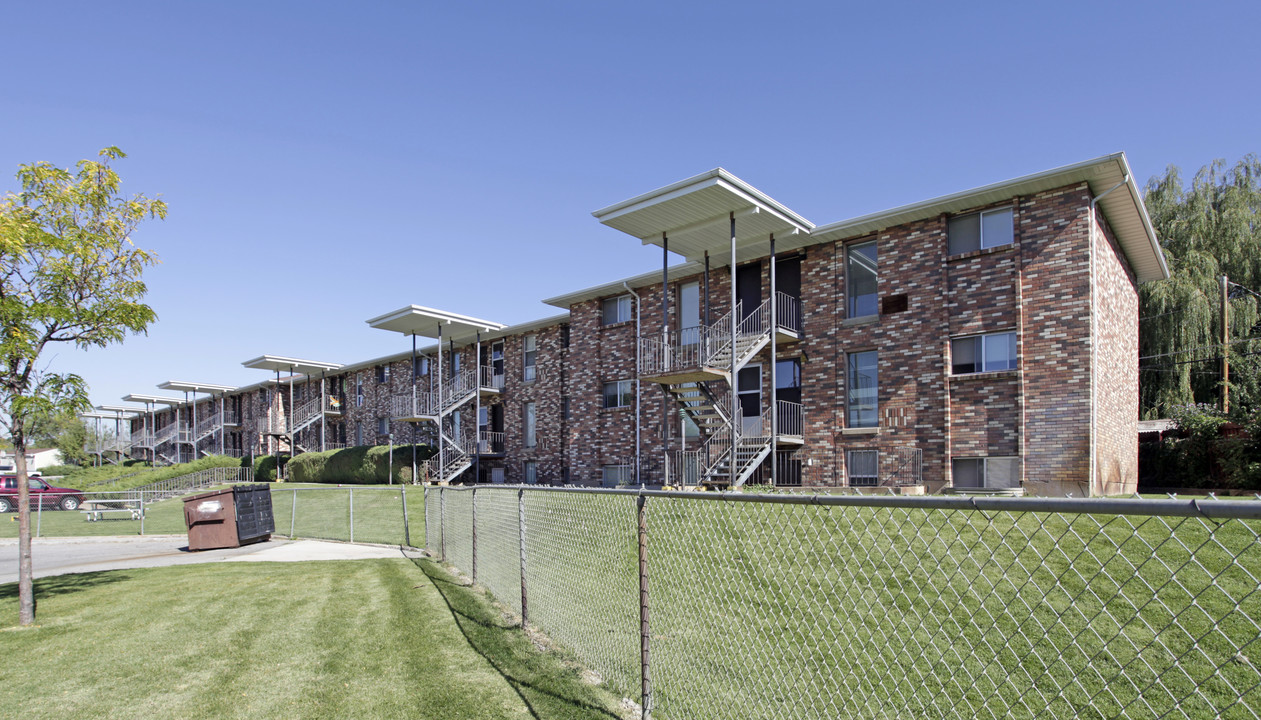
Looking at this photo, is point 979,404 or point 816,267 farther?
point 816,267

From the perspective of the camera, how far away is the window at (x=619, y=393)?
76.1 feet

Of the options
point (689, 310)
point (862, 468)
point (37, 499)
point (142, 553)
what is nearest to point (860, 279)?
point (862, 468)

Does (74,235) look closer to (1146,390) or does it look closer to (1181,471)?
(1181,471)

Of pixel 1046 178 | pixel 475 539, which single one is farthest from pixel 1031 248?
pixel 475 539

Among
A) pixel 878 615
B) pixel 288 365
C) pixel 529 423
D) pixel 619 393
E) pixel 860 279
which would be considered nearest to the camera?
Result: pixel 878 615

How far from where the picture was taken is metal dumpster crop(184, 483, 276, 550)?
14.7 meters

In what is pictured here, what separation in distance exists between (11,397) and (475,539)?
5015 millimetres

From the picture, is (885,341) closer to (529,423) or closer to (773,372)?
(773,372)

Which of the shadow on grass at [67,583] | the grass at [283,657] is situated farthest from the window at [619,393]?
the shadow on grass at [67,583]

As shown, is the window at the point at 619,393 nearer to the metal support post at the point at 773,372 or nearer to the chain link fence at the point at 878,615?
the metal support post at the point at 773,372

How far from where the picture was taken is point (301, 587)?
9414mm

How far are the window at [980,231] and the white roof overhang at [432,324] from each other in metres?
17.6

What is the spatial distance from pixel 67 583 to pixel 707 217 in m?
13.3

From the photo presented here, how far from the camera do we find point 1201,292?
2342 cm
